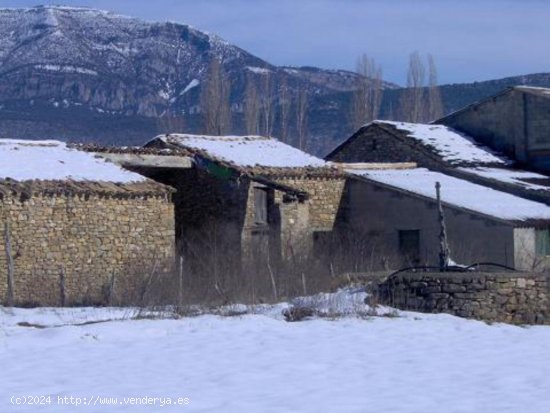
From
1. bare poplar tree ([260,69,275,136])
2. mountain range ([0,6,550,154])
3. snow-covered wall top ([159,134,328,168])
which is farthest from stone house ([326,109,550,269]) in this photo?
mountain range ([0,6,550,154])

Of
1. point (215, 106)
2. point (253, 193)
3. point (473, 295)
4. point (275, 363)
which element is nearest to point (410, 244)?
point (253, 193)

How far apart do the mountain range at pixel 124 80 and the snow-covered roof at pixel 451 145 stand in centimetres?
2816

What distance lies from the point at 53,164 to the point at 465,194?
37.9ft

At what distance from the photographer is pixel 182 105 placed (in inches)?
4045

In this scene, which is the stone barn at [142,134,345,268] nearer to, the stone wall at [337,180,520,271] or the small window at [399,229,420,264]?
the stone wall at [337,180,520,271]

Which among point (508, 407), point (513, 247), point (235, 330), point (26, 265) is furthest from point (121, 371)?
point (513, 247)

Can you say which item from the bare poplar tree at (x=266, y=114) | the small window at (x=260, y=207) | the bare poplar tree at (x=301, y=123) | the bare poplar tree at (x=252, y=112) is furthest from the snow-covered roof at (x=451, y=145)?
the bare poplar tree at (x=266, y=114)

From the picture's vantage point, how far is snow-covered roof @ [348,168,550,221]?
101ft

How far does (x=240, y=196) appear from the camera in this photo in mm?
31094

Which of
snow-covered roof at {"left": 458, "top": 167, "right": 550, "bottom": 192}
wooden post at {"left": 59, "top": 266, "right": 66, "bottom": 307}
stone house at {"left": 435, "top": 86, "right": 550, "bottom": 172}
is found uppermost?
stone house at {"left": 435, "top": 86, "right": 550, "bottom": 172}

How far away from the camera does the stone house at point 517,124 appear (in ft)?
126

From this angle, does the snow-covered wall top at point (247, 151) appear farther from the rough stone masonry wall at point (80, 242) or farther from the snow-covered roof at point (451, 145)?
the snow-covered roof at point (451, 145)

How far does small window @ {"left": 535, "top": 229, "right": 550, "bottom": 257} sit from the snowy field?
39.5ft

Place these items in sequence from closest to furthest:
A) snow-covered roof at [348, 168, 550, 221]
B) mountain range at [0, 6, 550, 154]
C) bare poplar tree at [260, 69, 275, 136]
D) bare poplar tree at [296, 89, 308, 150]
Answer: snow-covered roof at [348, 168, 550, 221] → bare poplar tree at [296, 89, 308, 150] → bare poplar tree at [260, 69, 275, 136] → mountain range at [0, 6, 550, 154]
